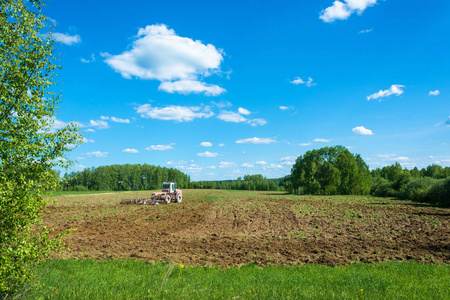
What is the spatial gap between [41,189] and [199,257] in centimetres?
689

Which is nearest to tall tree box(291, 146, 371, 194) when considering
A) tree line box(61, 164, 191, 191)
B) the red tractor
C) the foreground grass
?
the red tractor

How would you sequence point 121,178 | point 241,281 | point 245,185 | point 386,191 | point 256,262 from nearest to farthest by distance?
1. point 241,281
2. point 256,262
3. point 386,191
4. point 121,178
5. point 245,185

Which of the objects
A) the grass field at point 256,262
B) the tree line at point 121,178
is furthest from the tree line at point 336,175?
the tree line at point 121,178

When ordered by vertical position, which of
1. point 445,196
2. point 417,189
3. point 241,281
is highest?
point 417,189

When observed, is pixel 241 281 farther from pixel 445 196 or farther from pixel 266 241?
pixel 445 196

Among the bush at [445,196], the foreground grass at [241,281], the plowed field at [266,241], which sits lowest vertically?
the plowed field at [266,241]

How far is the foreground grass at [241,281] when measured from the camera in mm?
6003

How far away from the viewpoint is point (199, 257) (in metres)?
10.5

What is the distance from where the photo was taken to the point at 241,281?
24.5 ft

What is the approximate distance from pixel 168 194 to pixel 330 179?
1945 inches

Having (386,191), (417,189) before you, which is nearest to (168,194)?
(417,189)

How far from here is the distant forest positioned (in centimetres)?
4024

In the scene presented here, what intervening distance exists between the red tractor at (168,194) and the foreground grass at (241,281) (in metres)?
26.1

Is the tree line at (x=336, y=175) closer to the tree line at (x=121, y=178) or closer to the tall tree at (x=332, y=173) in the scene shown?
the tall tree at (x=332, y=173)
